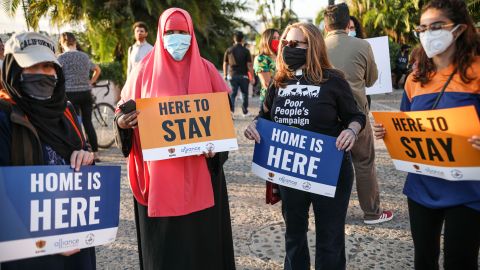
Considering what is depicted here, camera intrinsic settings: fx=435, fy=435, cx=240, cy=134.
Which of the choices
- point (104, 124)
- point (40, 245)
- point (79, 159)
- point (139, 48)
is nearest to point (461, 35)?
point (79, 159)

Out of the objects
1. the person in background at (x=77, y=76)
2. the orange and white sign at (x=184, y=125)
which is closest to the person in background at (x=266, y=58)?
the person in background at (x=77, y=76)

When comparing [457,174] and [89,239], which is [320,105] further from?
[89,239]

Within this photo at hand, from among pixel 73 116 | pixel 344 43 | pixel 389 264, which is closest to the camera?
pixel 73 116

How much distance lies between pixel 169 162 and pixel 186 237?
1.62ft

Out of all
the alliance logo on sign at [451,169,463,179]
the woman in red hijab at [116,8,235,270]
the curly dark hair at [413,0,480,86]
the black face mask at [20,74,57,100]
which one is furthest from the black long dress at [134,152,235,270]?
the curly dark hair at [413,0,480,86]

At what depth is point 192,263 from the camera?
2770 millimetres

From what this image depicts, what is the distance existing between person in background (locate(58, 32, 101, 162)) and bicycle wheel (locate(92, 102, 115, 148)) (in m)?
1.18

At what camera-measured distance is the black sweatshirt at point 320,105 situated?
2693 mm

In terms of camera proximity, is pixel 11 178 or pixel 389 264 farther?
pixel 389 264

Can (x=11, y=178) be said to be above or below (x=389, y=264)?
above

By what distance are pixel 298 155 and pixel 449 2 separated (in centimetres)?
122

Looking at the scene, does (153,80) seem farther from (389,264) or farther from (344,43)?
(389,264)

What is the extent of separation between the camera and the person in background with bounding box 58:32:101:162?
6246mm

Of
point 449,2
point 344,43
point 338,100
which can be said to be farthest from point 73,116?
point 344,43
